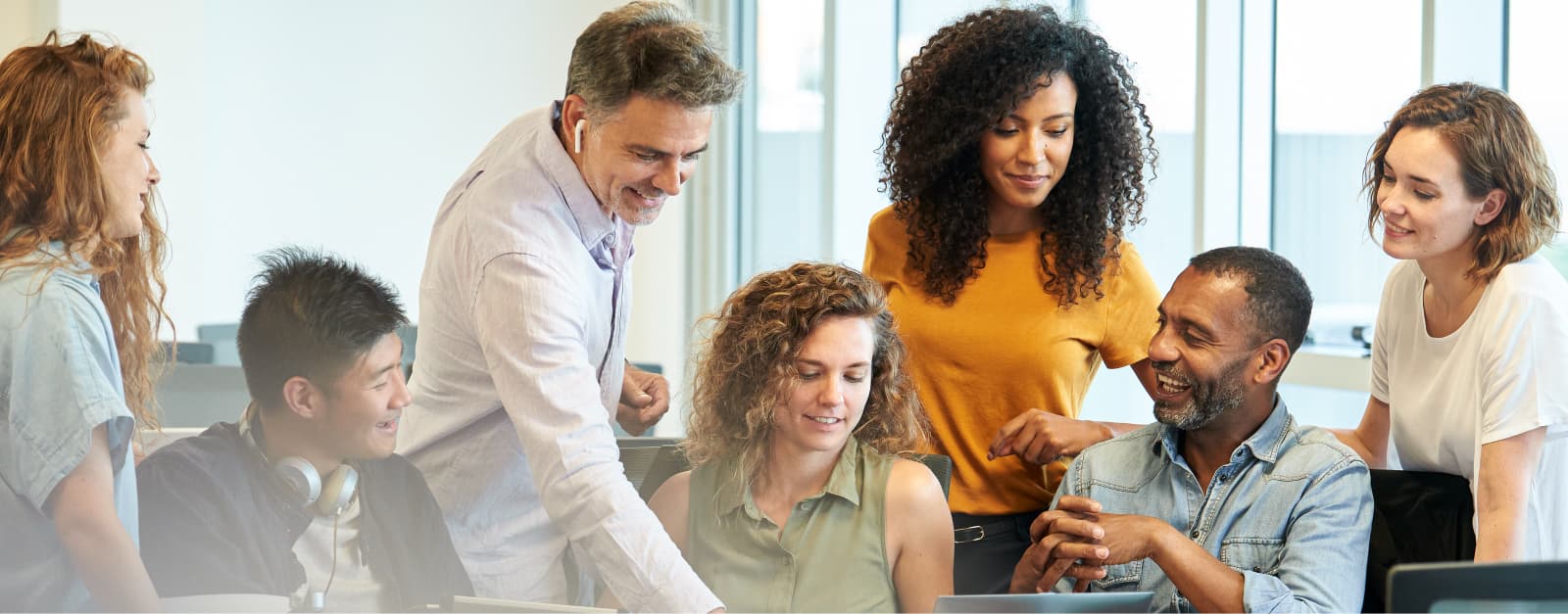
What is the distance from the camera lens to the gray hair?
157cm

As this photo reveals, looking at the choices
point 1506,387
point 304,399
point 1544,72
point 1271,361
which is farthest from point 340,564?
point 1544,72

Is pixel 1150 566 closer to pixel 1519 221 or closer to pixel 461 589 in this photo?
pixel 1519 221

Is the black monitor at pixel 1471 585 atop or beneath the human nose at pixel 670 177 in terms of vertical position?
beneath

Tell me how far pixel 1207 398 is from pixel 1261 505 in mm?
158

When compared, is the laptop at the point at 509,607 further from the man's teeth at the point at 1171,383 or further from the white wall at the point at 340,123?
the white wall at the point at 340,123

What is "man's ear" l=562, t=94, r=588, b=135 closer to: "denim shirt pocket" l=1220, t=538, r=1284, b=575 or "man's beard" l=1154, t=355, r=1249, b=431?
"man's beard" l=1154, t=355, r=1249, b=431

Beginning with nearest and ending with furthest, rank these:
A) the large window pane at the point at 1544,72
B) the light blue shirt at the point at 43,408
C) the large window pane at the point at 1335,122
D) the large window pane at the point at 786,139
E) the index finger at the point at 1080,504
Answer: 1. the light blue shirt at the point at 43,408
2. the index finger at the point at 1080,504
3. the large window pane at the point at 1544,72
4. the large window pane at the point at 1335,122
5. the large window pane at the point at 786,139

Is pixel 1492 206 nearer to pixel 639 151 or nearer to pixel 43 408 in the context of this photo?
pixel 639 151

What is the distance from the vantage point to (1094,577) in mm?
1698

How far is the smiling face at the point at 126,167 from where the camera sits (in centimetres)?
150

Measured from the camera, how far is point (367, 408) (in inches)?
66.6

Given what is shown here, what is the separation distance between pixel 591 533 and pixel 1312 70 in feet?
7.35

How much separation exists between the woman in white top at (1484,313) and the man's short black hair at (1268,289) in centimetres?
15

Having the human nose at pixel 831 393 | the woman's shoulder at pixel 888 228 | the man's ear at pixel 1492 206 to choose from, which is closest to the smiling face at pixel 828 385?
the human nose at pixel 831 393
